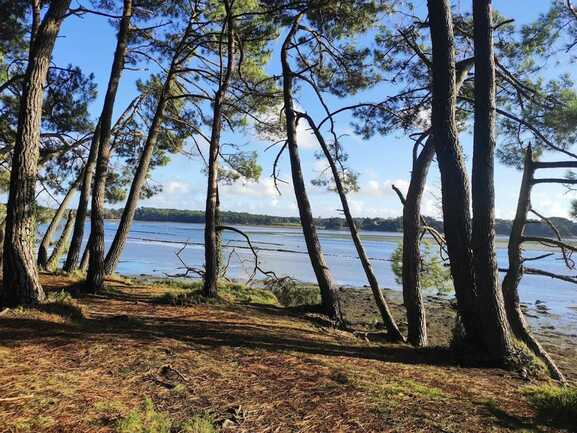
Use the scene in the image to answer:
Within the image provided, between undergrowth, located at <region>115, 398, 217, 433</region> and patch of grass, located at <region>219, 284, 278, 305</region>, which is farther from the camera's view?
patch of grass, located at <region>219, 284, 278, 305</region>

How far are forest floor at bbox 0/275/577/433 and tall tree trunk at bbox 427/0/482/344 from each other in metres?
0.71

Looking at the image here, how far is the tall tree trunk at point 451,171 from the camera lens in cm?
536

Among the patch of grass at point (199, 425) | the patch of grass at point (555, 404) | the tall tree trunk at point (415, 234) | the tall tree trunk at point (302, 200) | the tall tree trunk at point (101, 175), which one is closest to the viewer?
the patch of grass at point (199, 425)

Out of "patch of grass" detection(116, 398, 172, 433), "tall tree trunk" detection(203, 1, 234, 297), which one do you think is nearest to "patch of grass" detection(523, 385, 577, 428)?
"patch of grass" detection(116, 398, 172, 433)

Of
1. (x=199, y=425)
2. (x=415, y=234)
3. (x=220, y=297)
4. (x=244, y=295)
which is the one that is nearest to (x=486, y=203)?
(x=415, y=234)

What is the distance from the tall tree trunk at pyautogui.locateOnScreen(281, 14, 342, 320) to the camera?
8773mm

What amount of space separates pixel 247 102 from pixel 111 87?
3085 mm

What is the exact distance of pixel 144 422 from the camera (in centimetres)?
281

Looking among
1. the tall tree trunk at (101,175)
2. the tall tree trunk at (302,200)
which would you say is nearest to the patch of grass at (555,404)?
the tall tree trunk at (302,200)

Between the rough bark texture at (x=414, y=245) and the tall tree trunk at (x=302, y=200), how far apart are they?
1.40 m

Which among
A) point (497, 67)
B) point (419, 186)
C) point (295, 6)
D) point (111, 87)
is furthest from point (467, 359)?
point (111, 87)

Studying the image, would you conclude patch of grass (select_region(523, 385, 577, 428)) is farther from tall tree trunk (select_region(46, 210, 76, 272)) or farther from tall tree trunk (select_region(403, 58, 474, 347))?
tall tree trunk (select_region(46, 210, 76, 272))

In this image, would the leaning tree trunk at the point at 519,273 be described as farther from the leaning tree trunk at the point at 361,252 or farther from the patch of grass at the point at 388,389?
the patch of grass at the point at 388,389

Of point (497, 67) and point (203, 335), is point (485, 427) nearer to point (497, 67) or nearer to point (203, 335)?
point (203, 335)
